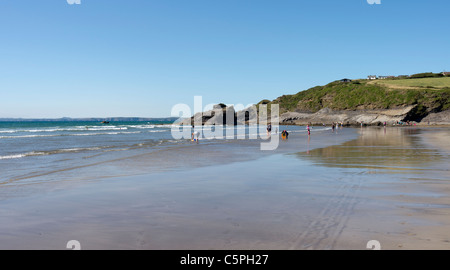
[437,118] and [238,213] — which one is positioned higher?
[437,118]

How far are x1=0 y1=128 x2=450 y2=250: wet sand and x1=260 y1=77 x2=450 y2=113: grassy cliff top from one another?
4698 inches

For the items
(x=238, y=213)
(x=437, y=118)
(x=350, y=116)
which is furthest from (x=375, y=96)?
(x=238, y=213)

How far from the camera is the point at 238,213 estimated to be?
841 cm

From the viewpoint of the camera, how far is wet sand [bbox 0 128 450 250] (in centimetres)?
638

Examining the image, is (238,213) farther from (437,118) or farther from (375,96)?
(375,96)

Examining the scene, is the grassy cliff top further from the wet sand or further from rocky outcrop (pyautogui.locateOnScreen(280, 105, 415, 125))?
the wet sand

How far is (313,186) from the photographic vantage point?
12.0 metres

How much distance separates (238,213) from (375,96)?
139 metres

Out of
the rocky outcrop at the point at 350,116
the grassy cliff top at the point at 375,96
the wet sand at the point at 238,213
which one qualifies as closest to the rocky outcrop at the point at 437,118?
the grassy cliff top at the point at 375,96

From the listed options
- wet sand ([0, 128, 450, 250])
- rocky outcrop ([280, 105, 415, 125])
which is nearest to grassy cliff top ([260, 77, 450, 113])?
rocky outcrop ([280, 105, 415, 125])
